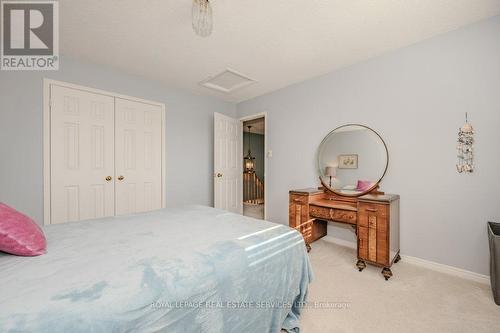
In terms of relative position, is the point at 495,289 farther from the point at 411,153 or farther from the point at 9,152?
the point at 9,152

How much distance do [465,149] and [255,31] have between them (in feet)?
8.05

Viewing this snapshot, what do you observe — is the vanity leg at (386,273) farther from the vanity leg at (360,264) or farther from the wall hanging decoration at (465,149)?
the wall hanging decoration at (465,149)

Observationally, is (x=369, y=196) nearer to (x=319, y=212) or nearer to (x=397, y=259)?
(x=319, y=212)

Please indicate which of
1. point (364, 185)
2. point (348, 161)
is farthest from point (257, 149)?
point (364, 185)

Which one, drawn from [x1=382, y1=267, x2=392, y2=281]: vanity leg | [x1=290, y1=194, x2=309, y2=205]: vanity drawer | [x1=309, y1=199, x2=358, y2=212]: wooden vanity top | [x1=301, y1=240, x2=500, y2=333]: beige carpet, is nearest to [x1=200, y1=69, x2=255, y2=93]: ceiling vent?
[x1=290, y1=194, x2=309, y2=205]: vanity drawer

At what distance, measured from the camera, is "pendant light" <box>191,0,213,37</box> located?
1.84m

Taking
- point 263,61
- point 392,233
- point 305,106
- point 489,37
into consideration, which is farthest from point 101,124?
point 489,37

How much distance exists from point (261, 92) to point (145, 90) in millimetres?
1996

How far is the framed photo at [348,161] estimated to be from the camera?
2.91m

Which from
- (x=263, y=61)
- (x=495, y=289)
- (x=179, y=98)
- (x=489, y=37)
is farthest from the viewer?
(x=179, y=98)

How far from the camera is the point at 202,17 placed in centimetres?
194

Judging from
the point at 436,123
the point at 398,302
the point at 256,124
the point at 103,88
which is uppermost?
the point at 256,124

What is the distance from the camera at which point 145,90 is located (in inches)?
136

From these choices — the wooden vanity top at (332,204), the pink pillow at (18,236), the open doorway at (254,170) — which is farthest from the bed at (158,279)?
the open doorway at (254,170)
